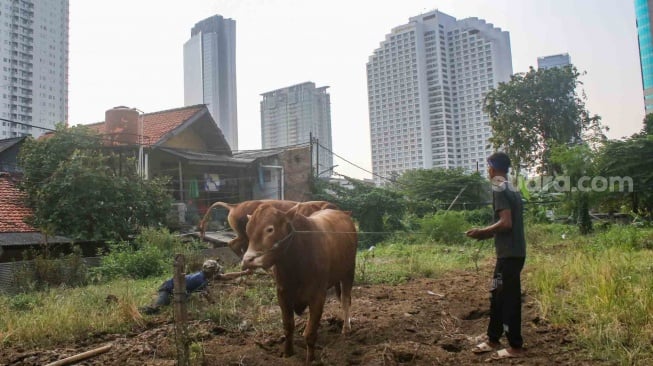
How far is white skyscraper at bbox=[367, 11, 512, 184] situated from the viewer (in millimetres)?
34438

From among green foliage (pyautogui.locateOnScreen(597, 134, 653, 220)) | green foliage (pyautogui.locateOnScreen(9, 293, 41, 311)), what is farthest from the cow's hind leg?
green foliage (pyautogui.locateOnScreen(597, 134, 653, 220))

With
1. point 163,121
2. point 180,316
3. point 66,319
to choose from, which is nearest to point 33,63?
point 163,121

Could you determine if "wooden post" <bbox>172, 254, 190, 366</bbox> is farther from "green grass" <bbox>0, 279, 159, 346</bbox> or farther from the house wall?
the house wall

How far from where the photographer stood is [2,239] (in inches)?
488

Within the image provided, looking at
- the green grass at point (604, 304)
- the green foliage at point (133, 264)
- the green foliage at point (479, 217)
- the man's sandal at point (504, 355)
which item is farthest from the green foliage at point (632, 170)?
the man's sandal at point (504, 355)

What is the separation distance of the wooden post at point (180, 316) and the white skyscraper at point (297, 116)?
26287 millimetres

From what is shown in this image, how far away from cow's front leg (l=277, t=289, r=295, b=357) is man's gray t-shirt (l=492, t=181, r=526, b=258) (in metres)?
1.95

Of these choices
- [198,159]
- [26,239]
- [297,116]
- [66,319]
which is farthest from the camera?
[297,116]

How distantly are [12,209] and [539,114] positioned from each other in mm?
24973

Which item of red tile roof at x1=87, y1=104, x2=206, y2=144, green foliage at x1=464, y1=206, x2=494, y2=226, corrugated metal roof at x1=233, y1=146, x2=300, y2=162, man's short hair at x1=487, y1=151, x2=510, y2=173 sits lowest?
green foliage at x1=464, y1=206, x2=494, y2=226

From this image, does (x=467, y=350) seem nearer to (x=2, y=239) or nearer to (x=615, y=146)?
(x=2, y=239)

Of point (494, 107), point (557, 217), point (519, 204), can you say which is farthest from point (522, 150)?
point (519, 204)

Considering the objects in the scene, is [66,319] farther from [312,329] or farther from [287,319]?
[312,329]

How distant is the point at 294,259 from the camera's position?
14.7 ft
